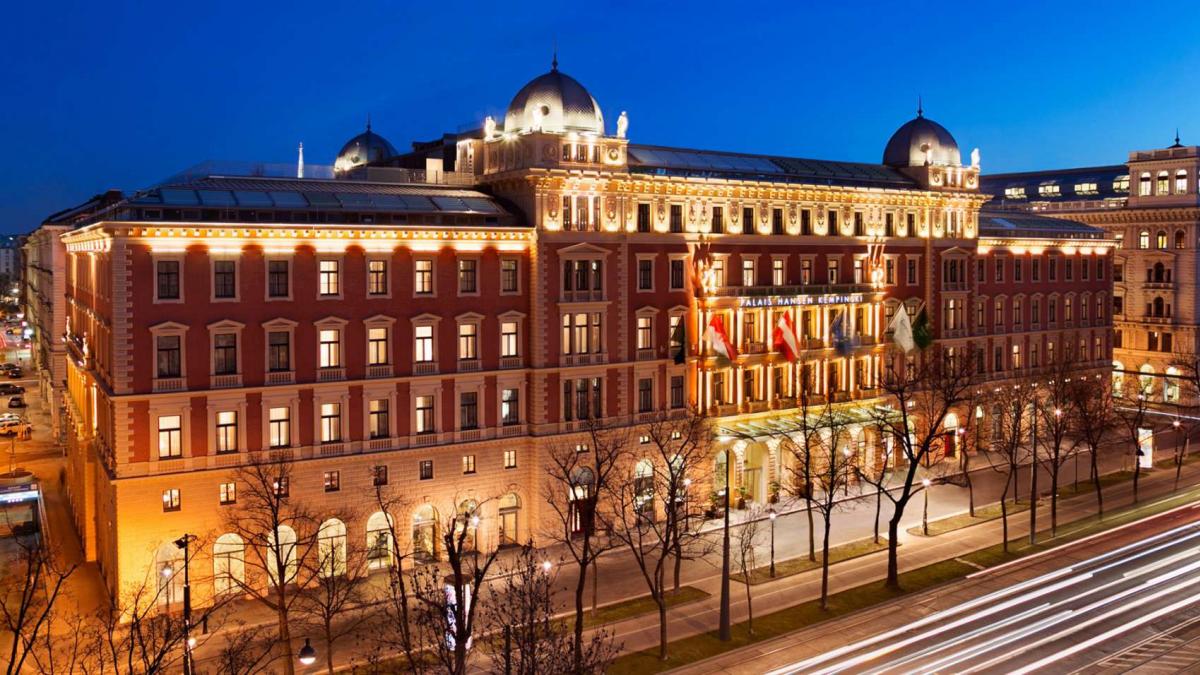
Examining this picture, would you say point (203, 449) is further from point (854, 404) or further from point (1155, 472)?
point (1155, 472)

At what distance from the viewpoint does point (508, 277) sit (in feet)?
217

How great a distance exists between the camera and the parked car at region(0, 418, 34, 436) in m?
99.6

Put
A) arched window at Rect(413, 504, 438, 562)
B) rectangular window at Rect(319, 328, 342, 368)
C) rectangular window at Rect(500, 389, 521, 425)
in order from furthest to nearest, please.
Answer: rectangular window at Rect(500, 389, 521, 425) → arched window at Rect(413, 504, 438, 562) → rectangular window at Rect(319, 328, 342, 368)

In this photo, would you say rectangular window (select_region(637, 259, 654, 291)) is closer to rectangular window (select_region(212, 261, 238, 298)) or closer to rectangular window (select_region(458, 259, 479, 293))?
rectangular window (select_region(458, 259, 479, 293))

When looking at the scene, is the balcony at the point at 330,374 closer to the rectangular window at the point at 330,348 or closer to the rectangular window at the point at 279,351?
the rectangular window at the point at 330,348

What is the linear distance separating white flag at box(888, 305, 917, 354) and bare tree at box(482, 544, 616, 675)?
3740cm

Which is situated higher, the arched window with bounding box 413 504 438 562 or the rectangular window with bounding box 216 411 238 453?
the rectangular window with bounding box 216 411 238 453

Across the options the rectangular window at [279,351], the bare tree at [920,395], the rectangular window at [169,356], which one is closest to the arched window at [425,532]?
the rectangular window at [279,351]

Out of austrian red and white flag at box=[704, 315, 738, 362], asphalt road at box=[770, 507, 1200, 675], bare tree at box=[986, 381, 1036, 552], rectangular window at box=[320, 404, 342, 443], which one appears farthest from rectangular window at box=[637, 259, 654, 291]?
bare tree at box=[986, 381, 1036, 552]

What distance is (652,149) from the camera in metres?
79.3

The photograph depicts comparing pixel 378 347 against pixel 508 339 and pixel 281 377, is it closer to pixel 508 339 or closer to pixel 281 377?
pixel 281 377

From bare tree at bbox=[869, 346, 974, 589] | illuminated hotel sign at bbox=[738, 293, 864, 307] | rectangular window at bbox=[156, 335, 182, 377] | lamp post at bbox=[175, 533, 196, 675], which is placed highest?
illuminated hotel sign at bbox=[738, 293, 864, 307]

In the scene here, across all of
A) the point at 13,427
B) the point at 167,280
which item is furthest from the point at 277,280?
the point at 13,427

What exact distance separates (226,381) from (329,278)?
8.26 m
